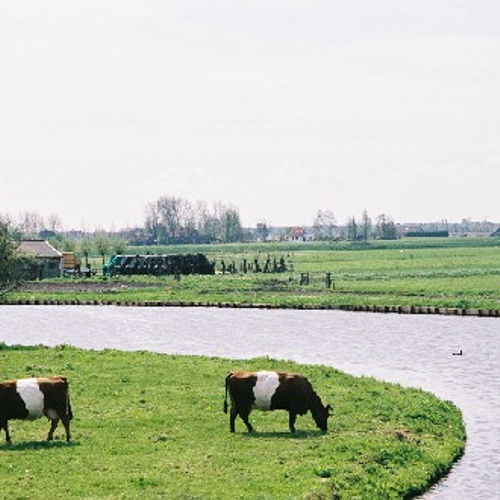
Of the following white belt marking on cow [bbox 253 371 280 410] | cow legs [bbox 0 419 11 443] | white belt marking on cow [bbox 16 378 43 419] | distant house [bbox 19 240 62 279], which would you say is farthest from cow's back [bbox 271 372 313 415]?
distant house [bbox 19 240 62 279]

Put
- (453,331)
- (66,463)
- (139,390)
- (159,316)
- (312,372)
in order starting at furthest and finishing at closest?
(159,316) → (453,331) → (312,372) → (139,390) → (66,463)

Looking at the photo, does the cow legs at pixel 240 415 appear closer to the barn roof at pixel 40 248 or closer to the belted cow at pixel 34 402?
the belted cow at pixel 34 402

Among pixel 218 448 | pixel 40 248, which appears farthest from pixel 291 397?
pixel 40 248

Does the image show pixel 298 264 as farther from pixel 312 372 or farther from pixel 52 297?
pixel 312 372

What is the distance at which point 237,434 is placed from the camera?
30203 mm

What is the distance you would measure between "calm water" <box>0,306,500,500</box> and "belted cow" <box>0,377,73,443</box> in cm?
1034

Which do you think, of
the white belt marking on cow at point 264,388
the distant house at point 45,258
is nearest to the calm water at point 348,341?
the white belt marking on cow at point 264,388

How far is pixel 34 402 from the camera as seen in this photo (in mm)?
29344

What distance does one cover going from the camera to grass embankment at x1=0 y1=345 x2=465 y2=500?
80.2 feet

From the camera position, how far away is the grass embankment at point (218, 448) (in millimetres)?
24438

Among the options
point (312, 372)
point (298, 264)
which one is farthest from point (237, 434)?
point (298, 264)

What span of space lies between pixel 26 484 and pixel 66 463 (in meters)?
2.13

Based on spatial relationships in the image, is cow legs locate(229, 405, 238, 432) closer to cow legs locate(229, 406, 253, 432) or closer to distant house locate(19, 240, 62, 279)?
cow legs locate(229, 406, 253, 432)

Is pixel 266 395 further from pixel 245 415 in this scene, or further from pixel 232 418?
pixel 232 418
